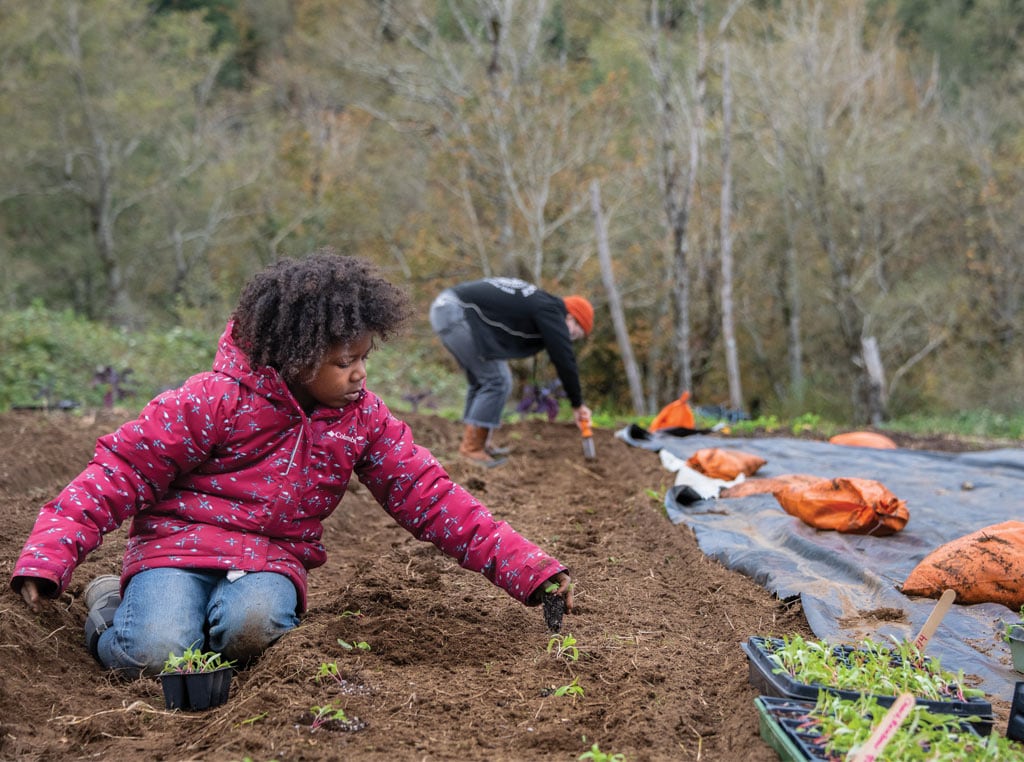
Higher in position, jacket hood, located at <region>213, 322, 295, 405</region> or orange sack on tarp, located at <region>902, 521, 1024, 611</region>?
jacket hood, located at <region>213, 322, 295, 405</region>

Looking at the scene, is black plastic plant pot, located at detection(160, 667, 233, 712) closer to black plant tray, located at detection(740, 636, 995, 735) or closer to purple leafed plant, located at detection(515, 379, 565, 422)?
black plant tray, located at detection(740, 636, 995, 735)

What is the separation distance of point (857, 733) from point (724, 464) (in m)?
4.51

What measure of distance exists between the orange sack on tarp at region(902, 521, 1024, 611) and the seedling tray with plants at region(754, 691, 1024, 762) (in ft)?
5.02

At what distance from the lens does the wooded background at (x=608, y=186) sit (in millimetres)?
16109

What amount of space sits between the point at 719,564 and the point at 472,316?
3.25 meters

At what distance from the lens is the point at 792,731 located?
1.84 meters

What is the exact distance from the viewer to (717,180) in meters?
19.7

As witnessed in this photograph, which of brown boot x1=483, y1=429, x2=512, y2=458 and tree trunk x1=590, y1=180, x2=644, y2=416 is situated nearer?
brown boot x1=483, y1=429, x2=512, y2=458

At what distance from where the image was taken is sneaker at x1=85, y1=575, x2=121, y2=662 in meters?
2.80

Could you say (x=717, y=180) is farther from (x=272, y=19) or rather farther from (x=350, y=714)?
(x=350, y=714)

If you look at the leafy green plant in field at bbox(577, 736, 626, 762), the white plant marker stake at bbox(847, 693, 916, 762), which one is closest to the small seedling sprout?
→ the leafy green plant in field at bbox(577, 736, 626, 762)

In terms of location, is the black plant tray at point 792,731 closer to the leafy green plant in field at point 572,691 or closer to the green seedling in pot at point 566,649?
the leafy green plant in field at point 572,691

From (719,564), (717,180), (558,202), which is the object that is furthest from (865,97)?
(719,564)

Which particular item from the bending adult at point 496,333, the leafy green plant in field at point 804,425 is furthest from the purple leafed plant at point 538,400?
the bending adult at point 496,333
